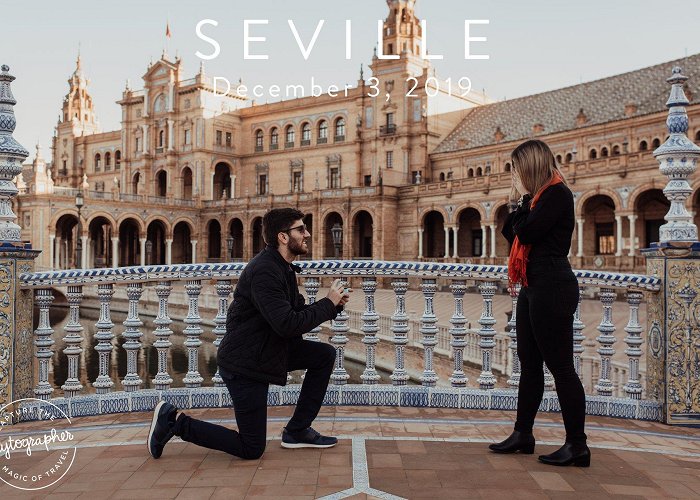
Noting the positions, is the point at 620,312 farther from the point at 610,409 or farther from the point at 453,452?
the point at 453,452

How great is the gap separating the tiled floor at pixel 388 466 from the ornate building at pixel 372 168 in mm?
23965

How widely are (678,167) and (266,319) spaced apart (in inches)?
133

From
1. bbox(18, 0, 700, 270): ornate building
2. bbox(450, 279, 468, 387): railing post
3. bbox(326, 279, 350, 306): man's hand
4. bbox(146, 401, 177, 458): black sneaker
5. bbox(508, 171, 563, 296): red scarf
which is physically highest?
bbox(18, 0, 700, 270): ornate building

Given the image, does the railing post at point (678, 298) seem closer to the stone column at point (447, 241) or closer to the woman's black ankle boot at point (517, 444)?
the woman's black ankle boot at point (517, 444)

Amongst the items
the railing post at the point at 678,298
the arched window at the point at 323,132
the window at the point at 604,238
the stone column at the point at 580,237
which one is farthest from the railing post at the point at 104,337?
the arched window at the point at 323,132

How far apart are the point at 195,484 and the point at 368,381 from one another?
205 cm

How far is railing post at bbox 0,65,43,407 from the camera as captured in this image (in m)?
4.74

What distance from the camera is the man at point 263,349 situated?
3730mm

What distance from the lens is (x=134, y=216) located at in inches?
1825

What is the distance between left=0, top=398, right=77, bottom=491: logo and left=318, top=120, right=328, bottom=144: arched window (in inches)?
1826

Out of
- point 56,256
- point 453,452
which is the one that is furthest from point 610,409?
point 56,256

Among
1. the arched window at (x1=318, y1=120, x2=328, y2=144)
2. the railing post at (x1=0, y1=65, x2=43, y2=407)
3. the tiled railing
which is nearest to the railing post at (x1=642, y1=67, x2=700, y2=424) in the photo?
the tiled railing

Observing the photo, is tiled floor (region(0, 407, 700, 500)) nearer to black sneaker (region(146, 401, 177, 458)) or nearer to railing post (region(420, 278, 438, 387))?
black sneaker (region(146, 401, 177, 458))

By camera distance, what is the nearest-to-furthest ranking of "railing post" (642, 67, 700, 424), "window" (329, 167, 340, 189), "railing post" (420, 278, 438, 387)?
"railing post" (642, 67, 700, 424) < "railing post" (420, 278, 438, 387) < "window" (329, 167, 340, 189)
